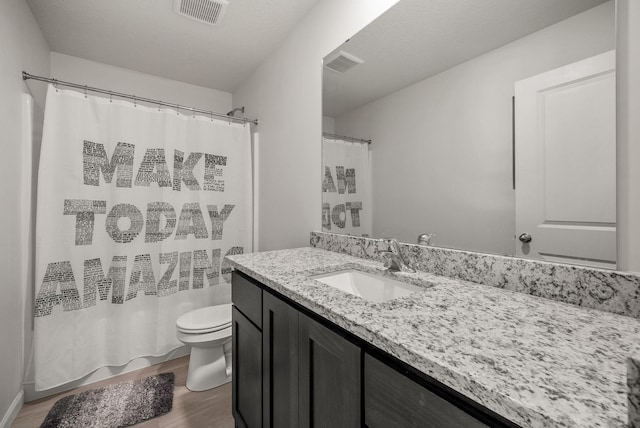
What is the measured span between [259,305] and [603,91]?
50.4 inches

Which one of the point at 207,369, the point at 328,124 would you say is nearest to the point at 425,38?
the point at 328,124

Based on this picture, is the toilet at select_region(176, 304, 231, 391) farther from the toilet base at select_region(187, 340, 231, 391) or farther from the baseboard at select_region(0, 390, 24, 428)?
the baseboard at select_region(0, 390, 24, 428)

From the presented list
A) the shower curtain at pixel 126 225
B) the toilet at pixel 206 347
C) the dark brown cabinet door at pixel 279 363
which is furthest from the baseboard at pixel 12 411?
the dark brown cabinet door at pixel 279 363

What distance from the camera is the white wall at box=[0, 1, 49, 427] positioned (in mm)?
1380

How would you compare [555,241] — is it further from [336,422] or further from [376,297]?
[336,422]

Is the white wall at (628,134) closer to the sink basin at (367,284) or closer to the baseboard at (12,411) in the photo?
the sink basin at (367,284)

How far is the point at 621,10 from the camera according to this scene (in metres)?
0.70

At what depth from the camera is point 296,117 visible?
1912mm

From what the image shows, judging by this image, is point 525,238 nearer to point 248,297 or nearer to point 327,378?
point 327,378

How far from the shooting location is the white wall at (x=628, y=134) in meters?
0.68

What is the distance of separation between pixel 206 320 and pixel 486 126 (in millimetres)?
1951

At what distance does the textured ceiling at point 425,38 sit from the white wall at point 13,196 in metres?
1.70

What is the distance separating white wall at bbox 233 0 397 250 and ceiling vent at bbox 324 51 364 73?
0.07m

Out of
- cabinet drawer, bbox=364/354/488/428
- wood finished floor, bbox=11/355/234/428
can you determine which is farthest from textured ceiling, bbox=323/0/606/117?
wood finished floor, bbox=11/355/234/428
